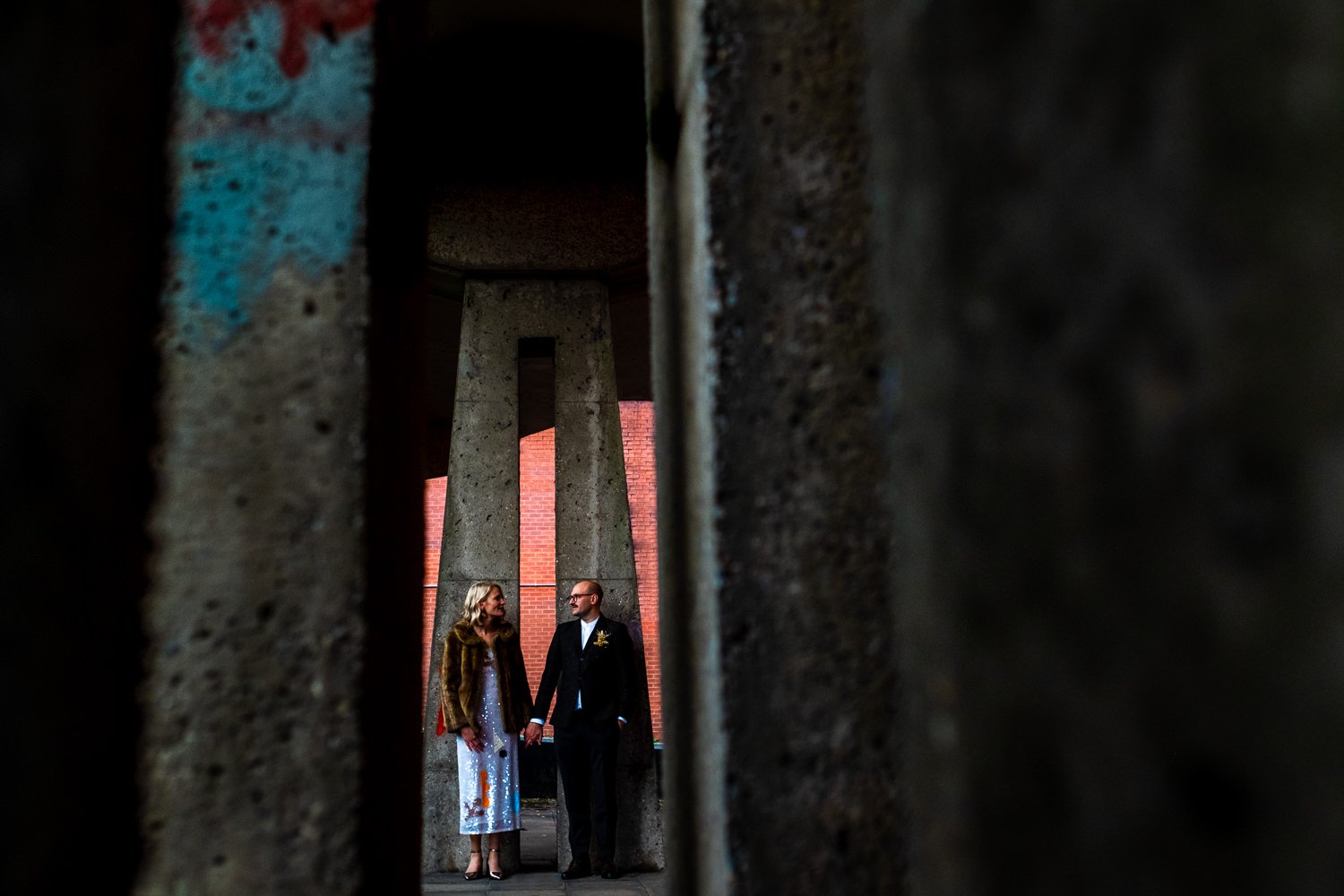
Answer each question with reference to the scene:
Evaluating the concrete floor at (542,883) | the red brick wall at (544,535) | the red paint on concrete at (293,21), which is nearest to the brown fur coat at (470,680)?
the concrete floor at (542,883)

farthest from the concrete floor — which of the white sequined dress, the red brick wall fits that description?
the red brick wall

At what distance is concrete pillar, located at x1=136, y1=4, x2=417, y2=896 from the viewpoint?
175 cm

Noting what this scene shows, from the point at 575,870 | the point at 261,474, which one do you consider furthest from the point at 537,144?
the point at 261,474

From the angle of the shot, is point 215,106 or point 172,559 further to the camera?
point 215,106

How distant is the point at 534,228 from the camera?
7.69 meters

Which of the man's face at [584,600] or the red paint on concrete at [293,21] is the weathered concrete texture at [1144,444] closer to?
the red paint on concrete at [293,21]

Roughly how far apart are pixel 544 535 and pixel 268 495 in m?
17.3

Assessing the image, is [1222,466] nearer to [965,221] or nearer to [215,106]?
[965,221]

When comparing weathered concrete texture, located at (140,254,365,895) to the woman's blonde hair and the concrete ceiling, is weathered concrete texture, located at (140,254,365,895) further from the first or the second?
the concrete ceiling

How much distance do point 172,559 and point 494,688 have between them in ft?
16.3

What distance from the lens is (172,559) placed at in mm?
1813

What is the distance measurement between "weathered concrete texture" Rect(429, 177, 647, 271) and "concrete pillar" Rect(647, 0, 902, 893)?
5.71 metres

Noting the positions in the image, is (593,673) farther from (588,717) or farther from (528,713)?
(528,713)

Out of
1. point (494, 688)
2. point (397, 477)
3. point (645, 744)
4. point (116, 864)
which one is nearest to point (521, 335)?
point (494, 688)
